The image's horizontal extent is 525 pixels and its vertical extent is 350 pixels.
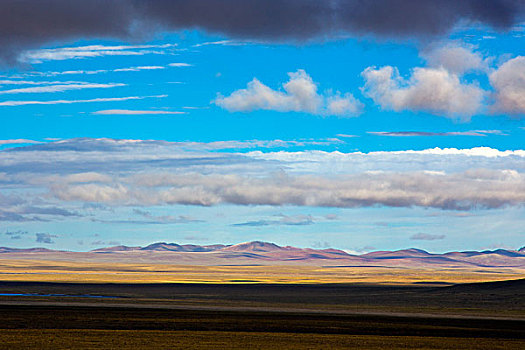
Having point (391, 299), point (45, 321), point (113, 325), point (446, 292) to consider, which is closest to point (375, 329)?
point (113, 325)

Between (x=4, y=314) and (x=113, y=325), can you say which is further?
(x=4, y=314)

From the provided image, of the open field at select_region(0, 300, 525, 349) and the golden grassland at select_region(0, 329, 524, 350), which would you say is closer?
the golden grassland at select_region(0, 329, 524, 350)

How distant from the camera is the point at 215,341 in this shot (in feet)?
148

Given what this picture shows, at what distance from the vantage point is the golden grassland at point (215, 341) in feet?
138

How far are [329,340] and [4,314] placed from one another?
29.9m

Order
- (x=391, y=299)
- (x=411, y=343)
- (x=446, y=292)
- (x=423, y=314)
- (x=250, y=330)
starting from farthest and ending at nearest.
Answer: (x=446, y=292), (x=391, y=299), (x=423, y=314), (x=250, y=330), (x=411, y=343)

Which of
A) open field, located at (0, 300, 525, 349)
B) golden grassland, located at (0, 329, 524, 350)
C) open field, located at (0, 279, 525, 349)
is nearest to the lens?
golden grassland, located at (0, 329, 524, 350)

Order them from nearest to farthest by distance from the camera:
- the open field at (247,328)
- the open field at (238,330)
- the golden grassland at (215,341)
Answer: the golden grassland at (215,341), the open field at (238,330), the open field at (247,328)

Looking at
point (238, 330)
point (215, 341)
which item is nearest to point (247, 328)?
point (238, 330)

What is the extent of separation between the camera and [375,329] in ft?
181

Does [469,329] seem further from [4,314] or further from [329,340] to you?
[4,314]

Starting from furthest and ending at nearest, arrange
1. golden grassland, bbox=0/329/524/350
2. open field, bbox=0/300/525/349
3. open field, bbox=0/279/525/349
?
1. open field, bbox=0/279/525/349
2. open field, bbox=0/300/525/349
3. golden grassland, bbox=0/329/524/350

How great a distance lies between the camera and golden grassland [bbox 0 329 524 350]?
4212 cm

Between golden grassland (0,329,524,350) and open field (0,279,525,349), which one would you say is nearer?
golden grassland (0,329,524,350)
